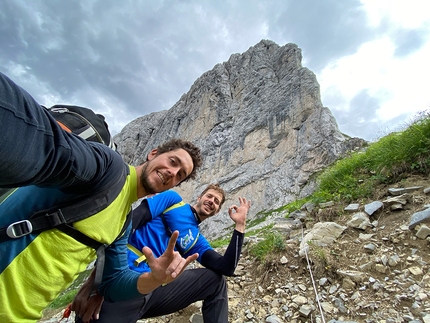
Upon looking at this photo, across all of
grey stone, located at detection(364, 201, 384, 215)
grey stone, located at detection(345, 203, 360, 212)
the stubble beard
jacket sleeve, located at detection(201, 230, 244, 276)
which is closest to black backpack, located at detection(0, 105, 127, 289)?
the stubble beard

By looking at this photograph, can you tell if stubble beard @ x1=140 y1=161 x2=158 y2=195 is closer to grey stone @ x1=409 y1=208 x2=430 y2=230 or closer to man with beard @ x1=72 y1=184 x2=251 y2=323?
man with beard @ x1=72 y1=184 x2=251 y2=323

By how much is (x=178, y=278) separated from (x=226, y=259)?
709 millimetres

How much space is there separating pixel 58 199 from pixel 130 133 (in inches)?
2563

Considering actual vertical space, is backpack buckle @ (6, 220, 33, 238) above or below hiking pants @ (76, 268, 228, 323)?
above

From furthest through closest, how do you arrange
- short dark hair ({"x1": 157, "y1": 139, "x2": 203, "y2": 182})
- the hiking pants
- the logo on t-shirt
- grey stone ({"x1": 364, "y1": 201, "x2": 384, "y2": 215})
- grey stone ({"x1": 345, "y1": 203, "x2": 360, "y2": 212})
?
grey stone ({"x1": 345, "y1": 203, "x2": 360, "y2": 212}) < grey stone ({"x1": 364, "y1": 201, "x2": 384, "y2": 215}) < the logo on t-shirt < short dark hair ({"x1": 157, "y1": 139, "x2": 203, "y2": 182}) < the hiking pants

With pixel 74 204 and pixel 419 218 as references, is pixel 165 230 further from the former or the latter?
pixel 419 218

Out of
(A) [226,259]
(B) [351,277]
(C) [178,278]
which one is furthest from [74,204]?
(B) [351,277]

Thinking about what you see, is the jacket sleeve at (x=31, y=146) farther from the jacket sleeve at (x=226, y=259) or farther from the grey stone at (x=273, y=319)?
the grey stone at (x=273, y=319)

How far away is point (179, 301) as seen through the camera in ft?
9.49

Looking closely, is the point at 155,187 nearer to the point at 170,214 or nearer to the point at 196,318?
the point at 170,214

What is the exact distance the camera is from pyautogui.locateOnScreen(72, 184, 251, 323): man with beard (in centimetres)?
250

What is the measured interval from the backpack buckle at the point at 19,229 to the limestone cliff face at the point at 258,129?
17.7 meters

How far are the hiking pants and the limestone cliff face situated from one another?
1558cm

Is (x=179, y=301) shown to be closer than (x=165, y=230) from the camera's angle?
Yes
